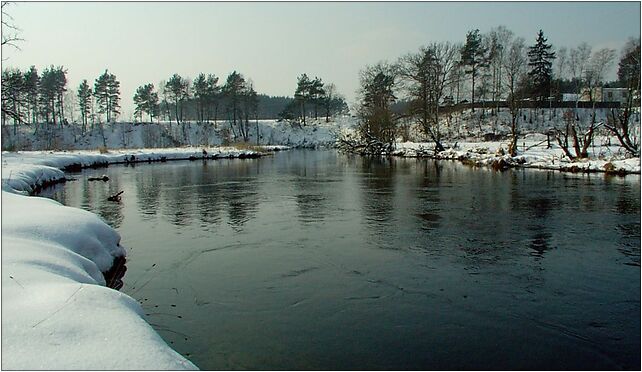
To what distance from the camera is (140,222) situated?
1504cm

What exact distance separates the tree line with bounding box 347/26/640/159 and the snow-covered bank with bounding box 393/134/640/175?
5.11 m

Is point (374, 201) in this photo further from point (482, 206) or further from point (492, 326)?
point (492, 326)

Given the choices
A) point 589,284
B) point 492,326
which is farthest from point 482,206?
point 492,326

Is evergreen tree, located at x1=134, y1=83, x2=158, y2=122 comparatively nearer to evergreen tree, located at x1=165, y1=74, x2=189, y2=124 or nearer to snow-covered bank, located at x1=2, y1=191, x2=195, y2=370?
evergreen tree, located at x1=165, y1=74, x2=189, y2=124

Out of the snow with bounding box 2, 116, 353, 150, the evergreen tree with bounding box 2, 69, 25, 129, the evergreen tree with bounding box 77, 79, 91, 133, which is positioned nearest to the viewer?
the evergreen tree with bounding box 2, 69, 25, 129

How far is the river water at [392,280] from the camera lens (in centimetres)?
614

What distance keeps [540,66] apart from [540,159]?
131 ft

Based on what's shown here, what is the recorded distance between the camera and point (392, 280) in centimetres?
887

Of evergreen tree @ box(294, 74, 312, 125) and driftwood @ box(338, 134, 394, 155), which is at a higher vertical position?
evergreen tree @ box(294, 74, 312, 125)

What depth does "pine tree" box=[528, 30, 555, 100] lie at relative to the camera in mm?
66125

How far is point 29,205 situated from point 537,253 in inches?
464

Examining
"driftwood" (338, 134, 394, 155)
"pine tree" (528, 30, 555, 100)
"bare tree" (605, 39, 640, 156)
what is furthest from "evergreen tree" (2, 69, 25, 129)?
"pine tree" (528, 30, 555, 100)

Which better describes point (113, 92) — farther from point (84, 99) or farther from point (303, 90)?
point (303, 90)

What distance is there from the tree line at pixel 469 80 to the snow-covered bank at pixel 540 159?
5111 mm
